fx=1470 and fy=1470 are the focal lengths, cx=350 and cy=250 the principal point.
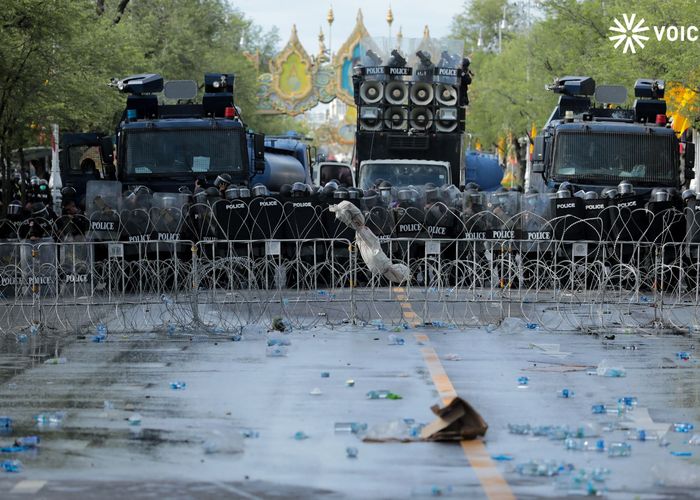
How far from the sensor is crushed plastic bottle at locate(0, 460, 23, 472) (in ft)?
29.8

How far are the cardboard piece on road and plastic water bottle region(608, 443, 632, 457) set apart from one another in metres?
0.91

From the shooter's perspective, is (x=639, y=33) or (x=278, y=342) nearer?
(x=278, y=342)

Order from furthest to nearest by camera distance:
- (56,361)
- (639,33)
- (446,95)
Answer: (639,33) < (446,95) < (56,361)

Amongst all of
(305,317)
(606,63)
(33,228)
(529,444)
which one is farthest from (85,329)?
(606,63)

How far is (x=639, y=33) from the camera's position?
43.0m

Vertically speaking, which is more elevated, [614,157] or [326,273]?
[614,157]

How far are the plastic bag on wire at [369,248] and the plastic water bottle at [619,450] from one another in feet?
28.6

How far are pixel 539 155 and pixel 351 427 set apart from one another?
54.2 ft

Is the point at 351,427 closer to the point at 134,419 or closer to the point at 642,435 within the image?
the point at 134,419

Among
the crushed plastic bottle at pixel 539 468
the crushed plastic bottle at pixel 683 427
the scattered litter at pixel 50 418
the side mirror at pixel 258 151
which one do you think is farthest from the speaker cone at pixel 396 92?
the crushed plastic bottle at pixel 539 468

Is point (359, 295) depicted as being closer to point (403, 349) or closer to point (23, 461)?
point (403, 349)

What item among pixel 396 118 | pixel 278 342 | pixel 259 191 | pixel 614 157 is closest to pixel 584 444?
pixel 278 342

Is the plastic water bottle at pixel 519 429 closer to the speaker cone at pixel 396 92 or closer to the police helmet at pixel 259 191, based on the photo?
the police helmet at pixel 259 191

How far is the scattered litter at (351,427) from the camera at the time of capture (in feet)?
34.1
